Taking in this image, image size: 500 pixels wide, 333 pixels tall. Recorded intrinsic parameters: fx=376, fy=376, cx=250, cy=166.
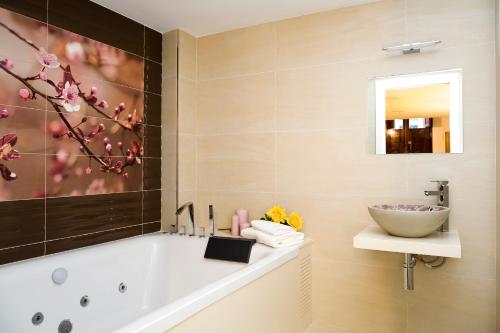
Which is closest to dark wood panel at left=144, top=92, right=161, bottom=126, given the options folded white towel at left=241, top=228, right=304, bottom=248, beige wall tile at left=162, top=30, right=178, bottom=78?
beige wall tile at left=162, top=30, right=178, bottom=78

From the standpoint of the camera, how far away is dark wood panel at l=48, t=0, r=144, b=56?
7.43ft

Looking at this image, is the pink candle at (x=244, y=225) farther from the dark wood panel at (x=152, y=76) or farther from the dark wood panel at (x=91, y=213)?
the dark wood panel at (x=152, y=76)

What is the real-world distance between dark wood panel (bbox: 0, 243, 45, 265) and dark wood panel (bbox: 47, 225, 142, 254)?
0.19 ft

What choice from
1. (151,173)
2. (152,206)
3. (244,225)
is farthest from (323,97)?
(152,206)

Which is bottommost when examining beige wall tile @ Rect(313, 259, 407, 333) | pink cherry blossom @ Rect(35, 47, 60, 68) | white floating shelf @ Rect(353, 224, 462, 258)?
beige wall tile @ Rect(313, 259, 407, 333)

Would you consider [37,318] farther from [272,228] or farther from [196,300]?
[272,228]

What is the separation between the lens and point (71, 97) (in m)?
2.32

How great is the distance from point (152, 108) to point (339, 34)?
149cm

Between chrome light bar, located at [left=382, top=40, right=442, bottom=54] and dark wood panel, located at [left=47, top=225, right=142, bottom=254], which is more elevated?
chrome light bar, located at [left=382, top=40, right=442, bottom=54]

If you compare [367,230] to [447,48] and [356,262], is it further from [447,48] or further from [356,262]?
[447,48]

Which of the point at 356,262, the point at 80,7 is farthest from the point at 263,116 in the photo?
the point at 80,7

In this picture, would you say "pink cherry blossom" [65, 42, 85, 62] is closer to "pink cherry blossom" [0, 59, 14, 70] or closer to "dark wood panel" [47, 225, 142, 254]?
"pink cherry blossom" [0, 59, 14, 70]

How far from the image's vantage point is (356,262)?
2457 millimetres

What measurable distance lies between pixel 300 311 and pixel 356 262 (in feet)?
1.58
